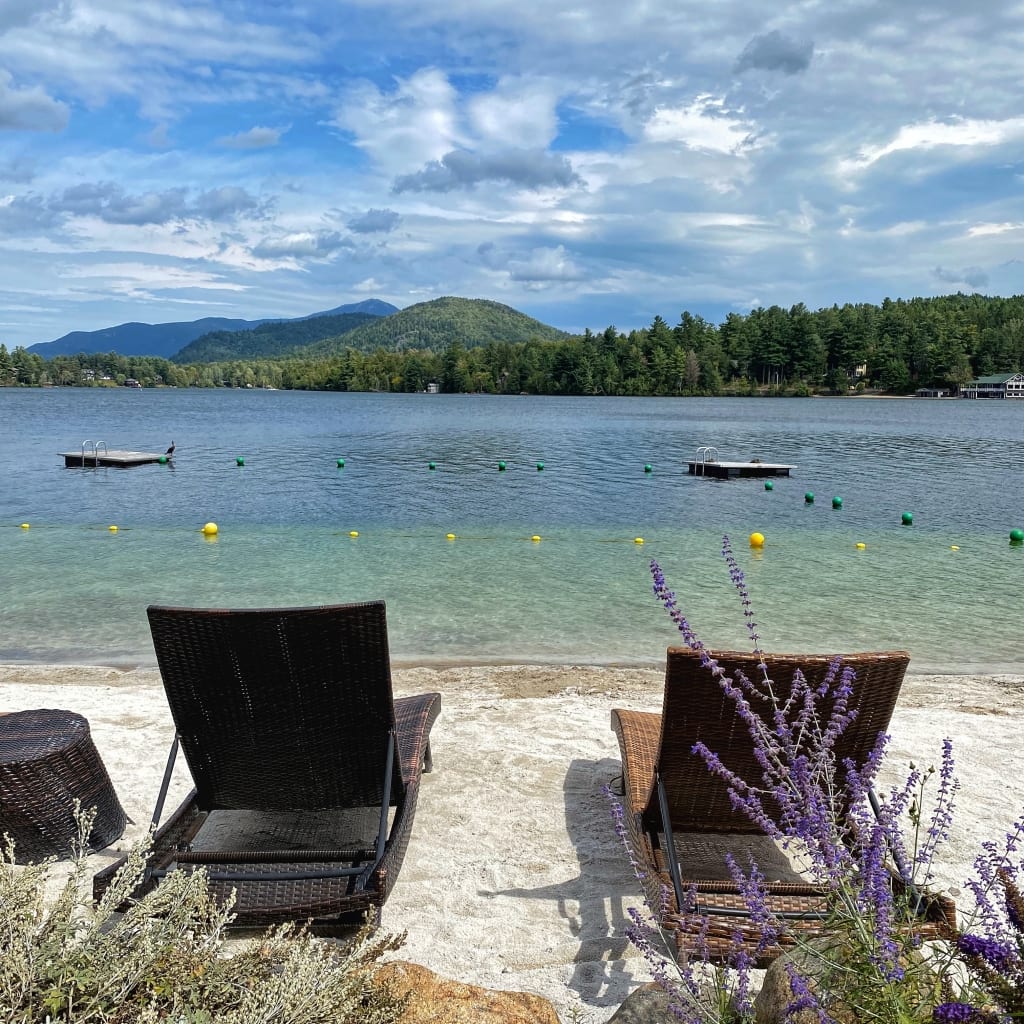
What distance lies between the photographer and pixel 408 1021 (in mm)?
2598

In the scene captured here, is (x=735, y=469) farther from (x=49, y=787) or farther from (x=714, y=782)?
(x=49, y=787)

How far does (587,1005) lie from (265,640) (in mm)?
1875

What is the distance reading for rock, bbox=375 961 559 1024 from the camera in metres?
2.65

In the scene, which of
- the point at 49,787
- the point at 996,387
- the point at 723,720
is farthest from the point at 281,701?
the point at 996,387

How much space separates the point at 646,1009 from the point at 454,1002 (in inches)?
23.3

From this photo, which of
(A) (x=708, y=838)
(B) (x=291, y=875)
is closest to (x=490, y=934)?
(B) (x=291, y=875)

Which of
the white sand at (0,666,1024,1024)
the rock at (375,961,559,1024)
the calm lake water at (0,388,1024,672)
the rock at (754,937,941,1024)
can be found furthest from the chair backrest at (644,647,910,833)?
the calm lake water at (0,388,1024,672)

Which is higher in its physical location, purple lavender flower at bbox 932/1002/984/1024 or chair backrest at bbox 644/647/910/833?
purple lavender flower at bbox 932/1002/984/1024

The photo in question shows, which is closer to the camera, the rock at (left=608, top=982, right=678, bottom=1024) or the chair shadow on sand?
the rock at (left=608, top=982, right=678, bottom=1024)

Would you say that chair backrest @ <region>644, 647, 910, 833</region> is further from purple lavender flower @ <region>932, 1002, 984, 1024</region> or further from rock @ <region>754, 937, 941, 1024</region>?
purple lavender flower @ <region>932, 1002, 984, 1024</region>

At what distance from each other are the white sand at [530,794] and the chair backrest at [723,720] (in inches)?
23.6

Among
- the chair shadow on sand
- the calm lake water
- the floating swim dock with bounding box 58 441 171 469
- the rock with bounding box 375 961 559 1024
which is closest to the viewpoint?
the rock with bounding box 375 961 559 1024

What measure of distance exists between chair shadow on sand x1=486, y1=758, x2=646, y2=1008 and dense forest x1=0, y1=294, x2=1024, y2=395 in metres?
138

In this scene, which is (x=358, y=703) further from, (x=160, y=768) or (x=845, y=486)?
(x=845, y=486)
